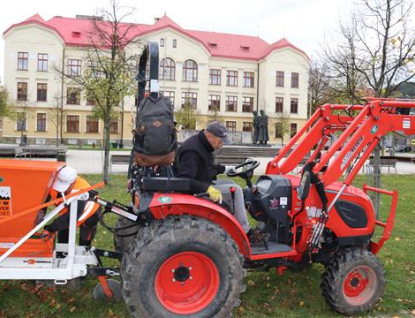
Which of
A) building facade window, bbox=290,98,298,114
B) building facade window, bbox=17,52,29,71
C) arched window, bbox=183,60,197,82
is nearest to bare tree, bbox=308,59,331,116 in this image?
arched window, bbox=183,60,197,82

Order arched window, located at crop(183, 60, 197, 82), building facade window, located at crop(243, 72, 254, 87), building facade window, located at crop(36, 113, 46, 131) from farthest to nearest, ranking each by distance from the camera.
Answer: building facade window, located at crop(243, 72, 254, 87) → arched window, located at crop(183, 60, 197, 82) → building facade window, located at crop(36, 113, 46, 131)

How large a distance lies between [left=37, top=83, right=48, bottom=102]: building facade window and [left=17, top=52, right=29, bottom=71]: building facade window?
2264 millimetres

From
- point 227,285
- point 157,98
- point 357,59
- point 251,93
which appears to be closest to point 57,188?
point 157,98

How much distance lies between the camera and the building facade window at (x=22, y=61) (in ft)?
158

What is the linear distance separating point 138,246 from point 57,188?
1020 millimetres

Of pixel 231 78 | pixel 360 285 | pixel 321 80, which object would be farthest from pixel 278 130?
pixel 360 285

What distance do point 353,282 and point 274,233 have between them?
2.92 feet

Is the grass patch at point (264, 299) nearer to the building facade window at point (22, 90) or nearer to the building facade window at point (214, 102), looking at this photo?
the building facade window at point (22, 90)

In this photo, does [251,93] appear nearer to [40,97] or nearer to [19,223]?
[40,97]

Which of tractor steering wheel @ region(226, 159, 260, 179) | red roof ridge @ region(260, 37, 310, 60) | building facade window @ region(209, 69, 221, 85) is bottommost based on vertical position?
tractor steering wheel @ region(226, 159, 260, 179)

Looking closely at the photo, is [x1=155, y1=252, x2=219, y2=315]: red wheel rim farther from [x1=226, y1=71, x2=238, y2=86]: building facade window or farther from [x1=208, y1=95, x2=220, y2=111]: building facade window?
[x1=226, y1=71, x2=238, y2=86]: building facade window

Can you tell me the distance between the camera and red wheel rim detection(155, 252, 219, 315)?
3738 millimetres

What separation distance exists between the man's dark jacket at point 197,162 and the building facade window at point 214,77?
167 ft

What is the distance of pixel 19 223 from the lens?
3898 mm
